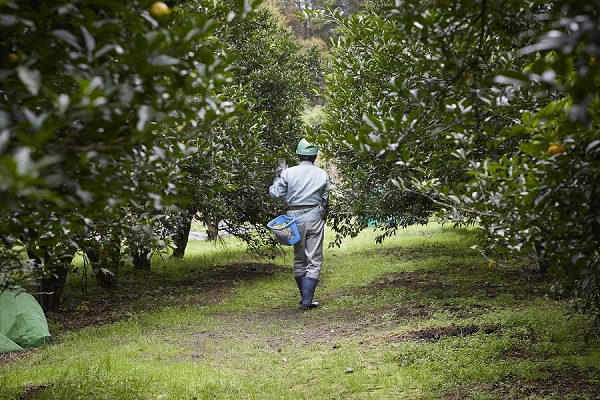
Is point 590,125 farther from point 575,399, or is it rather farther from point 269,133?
point 269,133

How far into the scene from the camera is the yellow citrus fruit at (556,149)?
8.23ft

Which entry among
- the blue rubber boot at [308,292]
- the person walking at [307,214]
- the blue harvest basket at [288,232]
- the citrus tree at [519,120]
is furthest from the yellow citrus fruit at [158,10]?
the blue rubber boot at [308,292]

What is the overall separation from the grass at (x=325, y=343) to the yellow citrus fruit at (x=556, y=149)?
1134mm

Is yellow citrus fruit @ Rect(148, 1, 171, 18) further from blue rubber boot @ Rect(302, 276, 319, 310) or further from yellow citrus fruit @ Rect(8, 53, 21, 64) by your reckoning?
blue rubber boot @ Rect(302, 276, 319, 310)

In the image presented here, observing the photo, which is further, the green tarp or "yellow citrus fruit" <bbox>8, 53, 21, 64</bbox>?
the green tarp

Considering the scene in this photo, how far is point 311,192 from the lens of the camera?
784 centimetres

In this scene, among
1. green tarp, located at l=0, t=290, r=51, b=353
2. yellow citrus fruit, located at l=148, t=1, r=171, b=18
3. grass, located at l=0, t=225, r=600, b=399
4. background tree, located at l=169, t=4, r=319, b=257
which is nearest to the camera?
yellow citrus fruit, located at l=148, t=1, r=171, b=18

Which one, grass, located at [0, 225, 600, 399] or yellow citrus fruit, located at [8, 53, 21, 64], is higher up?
yellow citrus fruit, located at [8, 53, 21, 64]

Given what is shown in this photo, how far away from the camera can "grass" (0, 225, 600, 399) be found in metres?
4.32

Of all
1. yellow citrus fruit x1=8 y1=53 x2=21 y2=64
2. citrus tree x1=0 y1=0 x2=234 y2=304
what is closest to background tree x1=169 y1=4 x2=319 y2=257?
citrus tree x1=0 y1=0 x2=234 y2=304

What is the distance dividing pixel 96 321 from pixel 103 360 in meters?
2.53

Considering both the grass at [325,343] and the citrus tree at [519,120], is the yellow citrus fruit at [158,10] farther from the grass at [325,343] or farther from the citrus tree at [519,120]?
the grass at [325,343]

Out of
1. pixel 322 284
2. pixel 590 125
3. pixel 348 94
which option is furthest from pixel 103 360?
pixel 322 284

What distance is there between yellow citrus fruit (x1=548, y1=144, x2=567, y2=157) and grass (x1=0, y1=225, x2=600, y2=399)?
113 cm
